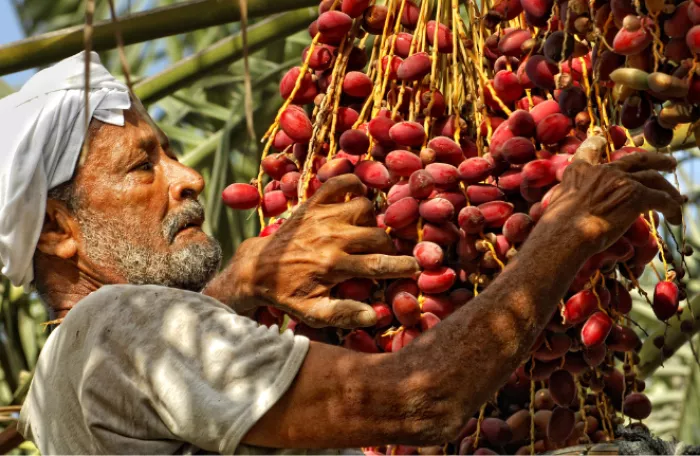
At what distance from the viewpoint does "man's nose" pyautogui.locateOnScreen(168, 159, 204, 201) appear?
2.10m

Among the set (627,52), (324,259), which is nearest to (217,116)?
(324,259)

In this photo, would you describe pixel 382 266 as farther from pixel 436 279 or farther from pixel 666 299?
pixel 666 299

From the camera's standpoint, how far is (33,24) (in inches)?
121

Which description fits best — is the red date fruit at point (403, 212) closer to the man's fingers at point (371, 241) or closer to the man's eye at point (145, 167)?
the man's fingers at point (371, 241)

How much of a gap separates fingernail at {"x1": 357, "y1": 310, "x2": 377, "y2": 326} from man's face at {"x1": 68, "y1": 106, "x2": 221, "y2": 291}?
491mm

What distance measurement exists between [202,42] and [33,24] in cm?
45

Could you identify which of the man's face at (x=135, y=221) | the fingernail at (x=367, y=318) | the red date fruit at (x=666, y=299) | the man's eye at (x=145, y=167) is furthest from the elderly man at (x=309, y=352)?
the man's eye at (x=145, y=167)

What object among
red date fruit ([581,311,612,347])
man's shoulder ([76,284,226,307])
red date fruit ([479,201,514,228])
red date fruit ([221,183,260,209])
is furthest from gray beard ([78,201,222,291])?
red date fruit ([581,311,612,347])

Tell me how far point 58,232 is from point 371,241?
0.69 metres

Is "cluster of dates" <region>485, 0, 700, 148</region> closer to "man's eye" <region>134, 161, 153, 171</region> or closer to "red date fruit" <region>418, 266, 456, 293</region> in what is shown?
"red date fruit" <region>418, 266, 456, 293</region>

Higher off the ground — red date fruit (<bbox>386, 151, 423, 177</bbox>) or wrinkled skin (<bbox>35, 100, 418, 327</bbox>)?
red date fruit (<bbox>386, 151, 423, 177</bbox>)

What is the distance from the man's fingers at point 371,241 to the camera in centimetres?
167

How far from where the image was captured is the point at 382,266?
163cm

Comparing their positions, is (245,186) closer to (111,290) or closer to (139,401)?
(111,290)
